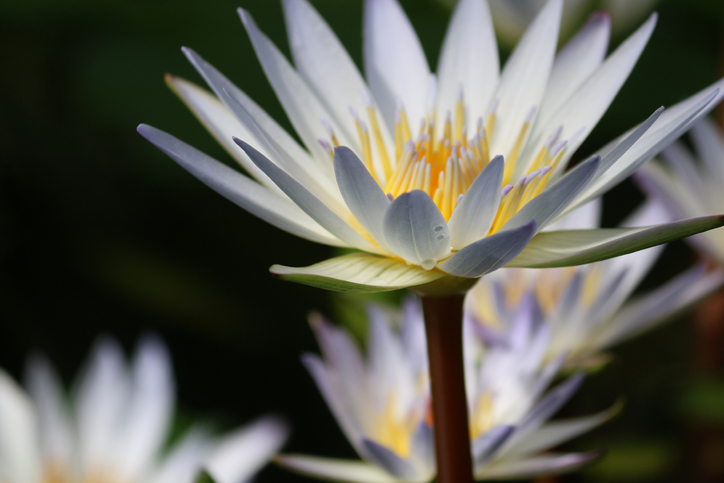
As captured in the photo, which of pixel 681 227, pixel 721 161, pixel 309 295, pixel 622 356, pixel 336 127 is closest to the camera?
pixel 681 227

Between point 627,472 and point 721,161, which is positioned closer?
point 721,161

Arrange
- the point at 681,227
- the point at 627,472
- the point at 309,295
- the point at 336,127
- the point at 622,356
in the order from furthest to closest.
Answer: the point at 309,295 < the point at 622,356 < the point at 627,472 < the point at 336,127 < the point at 681,227

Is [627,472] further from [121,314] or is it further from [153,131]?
[121,314]

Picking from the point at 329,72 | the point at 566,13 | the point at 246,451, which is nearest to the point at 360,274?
the point at 329,72

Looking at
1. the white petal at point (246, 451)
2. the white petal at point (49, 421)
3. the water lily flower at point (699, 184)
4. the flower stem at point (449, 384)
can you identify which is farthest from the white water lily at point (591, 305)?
the white petal at point (49, 421)

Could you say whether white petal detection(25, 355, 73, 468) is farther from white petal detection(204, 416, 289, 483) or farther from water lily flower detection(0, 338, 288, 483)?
white petal detection(204, 416, 289, 483)

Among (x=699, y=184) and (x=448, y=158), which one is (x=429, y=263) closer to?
(x=448, y=158)

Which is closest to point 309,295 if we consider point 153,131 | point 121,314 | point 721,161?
point 121,314
